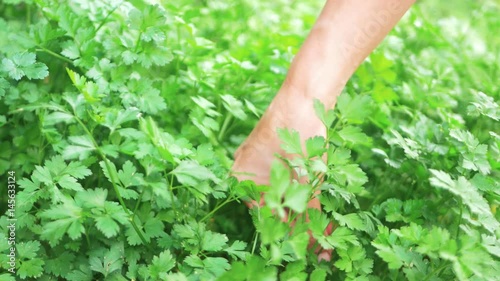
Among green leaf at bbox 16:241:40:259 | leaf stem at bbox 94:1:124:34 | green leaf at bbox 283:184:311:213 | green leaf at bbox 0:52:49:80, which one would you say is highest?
green leaf at bbox 283:184:311:213

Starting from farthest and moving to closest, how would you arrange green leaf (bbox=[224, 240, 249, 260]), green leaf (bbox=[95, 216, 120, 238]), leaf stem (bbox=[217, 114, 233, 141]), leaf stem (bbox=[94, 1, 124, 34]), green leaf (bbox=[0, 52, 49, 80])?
1. leaf stem (bbox=[217, 114, 233, 141])
2. leaf stem (bbox=[94, 1, 124, 34])
3. green leaf (bbox=[0, 52, 49, 80])
4. green leaf (bbox=[224, 240, 249, 260])
5. green leaf (bbox=[95, 216, 120, 238])

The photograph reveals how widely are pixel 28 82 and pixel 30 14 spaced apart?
0.41m

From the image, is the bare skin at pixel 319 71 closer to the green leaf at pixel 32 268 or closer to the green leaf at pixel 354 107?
the green leaf at pixel 354 107

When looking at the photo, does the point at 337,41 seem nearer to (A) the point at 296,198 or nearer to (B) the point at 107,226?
(A) the point at 296,198

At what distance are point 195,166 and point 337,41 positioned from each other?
0.50 meters

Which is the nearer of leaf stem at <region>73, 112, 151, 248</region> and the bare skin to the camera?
leaf stem at <region>73, 112, 151, 248</region>

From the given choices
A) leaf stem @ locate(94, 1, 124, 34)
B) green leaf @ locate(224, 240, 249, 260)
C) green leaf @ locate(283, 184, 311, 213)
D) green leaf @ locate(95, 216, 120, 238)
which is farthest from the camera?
leaf stem @ locate(94, 1, 124, 34)

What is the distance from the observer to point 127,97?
140 centimetres

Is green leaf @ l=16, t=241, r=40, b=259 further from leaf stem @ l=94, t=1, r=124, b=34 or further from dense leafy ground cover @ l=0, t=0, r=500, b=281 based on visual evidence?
leaf stem @ l=94, t=1, r=124, b=34

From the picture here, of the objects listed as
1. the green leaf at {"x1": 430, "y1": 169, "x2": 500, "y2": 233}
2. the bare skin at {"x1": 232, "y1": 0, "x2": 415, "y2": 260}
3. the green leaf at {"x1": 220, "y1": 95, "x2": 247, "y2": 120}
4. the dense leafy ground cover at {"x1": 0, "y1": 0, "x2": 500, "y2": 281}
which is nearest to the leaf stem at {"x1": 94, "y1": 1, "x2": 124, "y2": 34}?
the dense leafy ground cover at {"x1": 0, "y1": 0, "x2": 500, "y2": 281}

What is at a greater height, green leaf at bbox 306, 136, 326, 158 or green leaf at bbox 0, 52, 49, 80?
green leaf at bbox 306, 136, 326, 158

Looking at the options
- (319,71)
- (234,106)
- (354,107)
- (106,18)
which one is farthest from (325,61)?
(106,18)

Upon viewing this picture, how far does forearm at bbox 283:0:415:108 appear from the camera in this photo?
1374mm

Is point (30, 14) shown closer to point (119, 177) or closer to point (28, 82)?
point (28, 82)
